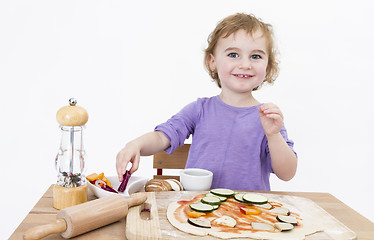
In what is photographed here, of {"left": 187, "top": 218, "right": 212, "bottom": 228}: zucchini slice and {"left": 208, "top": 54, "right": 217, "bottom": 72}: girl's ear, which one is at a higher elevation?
{"left": 208, "top": 54, "right": 217, "bottom": 72}: girl's ear

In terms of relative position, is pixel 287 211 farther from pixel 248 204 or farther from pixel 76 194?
pixel 76 194

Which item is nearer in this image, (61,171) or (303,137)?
(61,171)

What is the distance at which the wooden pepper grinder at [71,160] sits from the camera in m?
1.04

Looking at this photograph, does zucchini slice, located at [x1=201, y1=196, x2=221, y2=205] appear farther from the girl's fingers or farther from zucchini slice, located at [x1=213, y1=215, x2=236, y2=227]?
the girl's fingers

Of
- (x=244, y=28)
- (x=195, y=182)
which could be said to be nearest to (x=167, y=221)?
(x=195, y=182)

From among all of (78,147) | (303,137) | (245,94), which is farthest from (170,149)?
(303,137)

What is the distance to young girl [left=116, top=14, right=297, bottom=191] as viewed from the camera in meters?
1.54

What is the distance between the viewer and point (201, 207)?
100 cm

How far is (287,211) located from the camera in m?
1.02

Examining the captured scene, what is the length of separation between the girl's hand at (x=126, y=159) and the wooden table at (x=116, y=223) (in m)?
0.12

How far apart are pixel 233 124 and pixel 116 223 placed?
0.85 meters

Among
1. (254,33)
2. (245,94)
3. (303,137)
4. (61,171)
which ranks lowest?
(303,137)

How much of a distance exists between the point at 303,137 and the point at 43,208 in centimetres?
234

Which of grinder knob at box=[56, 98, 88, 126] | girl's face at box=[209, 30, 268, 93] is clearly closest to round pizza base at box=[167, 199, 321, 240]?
grinder knob at box=[56, 98, 88, 126]
